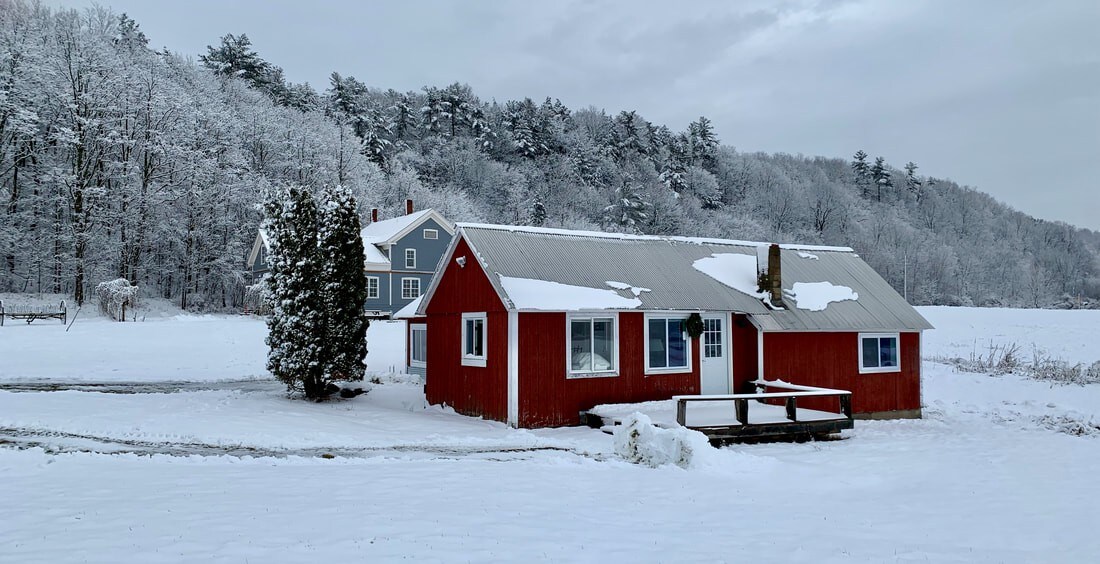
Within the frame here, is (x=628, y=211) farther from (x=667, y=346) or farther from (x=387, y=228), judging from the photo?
(x=667, y=346)

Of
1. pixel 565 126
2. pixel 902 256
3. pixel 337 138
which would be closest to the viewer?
pixel 337 138

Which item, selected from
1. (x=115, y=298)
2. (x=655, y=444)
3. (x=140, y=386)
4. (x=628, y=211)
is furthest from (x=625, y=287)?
(x=628, y=211)

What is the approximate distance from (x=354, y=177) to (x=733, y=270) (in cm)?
4317

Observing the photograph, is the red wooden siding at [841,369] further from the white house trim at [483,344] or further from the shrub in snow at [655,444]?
the white house trim at [483,344]

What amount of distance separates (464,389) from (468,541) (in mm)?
10105

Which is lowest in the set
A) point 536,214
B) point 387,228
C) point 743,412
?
point 743,412

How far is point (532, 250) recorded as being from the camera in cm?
1722

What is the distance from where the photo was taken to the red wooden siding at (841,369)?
60.1 feet

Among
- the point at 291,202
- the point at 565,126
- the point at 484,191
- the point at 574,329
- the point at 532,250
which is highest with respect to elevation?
the point at 565,126

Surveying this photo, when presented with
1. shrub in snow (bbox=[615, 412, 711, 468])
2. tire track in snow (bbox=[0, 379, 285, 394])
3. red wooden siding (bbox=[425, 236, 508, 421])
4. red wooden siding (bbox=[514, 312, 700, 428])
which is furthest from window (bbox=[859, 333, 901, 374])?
tire track in snow (bbox=[0, 379, 285, 394])

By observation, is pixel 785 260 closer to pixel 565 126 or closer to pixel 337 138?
pixel 337 138

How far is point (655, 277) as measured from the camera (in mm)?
17719

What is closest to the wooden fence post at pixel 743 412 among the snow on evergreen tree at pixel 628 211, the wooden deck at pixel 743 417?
the wooden deck at pixel 743 417

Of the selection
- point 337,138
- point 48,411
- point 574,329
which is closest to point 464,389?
point 574,329
